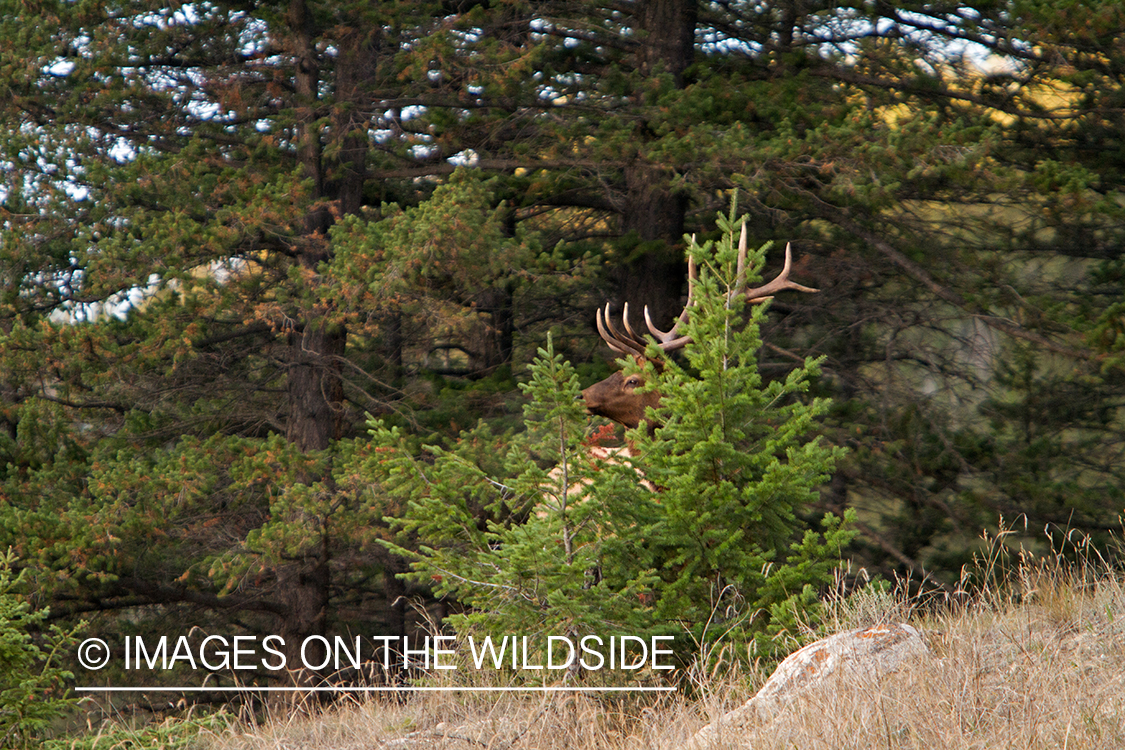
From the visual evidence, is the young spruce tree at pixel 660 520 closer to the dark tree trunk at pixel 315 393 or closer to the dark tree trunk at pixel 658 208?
the dark tree trunk at pixel 658 208

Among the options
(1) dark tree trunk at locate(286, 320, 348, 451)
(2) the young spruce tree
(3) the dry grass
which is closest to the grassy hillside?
(3) the dry grass

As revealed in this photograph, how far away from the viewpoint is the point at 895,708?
3.16 m

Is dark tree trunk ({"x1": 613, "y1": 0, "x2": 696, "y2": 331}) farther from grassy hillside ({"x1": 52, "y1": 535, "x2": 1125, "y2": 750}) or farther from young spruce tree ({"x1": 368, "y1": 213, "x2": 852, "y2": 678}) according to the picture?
grassy hillside ({"x1": 52, "y1": 535, "x2": 1125, "y2": 750})

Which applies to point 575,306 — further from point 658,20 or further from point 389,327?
point 658,20

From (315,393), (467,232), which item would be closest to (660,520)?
(467,232)

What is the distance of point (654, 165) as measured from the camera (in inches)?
340

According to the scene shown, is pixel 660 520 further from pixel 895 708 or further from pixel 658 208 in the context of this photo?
pixel 658 208

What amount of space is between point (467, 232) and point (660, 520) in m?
4.03

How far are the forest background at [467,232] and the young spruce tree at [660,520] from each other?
3.48 metres

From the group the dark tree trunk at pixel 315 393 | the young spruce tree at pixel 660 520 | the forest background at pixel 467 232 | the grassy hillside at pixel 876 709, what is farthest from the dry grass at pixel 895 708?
the dark tree trunk at pixel 315 393

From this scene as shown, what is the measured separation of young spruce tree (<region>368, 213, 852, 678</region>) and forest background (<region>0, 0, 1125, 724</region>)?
137 inches

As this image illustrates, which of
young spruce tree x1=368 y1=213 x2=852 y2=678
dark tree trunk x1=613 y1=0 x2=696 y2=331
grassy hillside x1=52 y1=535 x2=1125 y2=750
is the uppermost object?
dark tree trunk x1=613 y1=0 x2=696 y2=331

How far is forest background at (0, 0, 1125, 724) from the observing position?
28.0ft

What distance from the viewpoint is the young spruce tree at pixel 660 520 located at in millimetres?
4469
